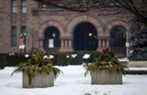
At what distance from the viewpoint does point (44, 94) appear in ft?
48.7

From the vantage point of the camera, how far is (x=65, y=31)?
50.7 m

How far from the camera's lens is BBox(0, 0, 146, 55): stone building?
50219 mm

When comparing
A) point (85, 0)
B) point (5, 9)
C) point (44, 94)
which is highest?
point (5, 9)

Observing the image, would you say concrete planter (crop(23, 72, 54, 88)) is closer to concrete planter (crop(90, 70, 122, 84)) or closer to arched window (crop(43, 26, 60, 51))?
concrete planter (crop(90, 70, 122, 84))

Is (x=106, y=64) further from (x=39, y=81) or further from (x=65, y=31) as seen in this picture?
(x=65, y=31)

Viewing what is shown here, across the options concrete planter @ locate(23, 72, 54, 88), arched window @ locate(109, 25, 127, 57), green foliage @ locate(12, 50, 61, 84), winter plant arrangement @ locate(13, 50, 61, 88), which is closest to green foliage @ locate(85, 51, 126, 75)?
green foliage @ locate(12, 50, 61, 84)

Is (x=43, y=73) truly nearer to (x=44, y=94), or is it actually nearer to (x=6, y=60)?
(x=44, y=94)

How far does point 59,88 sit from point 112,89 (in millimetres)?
1766

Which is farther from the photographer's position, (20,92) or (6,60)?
(6,60)

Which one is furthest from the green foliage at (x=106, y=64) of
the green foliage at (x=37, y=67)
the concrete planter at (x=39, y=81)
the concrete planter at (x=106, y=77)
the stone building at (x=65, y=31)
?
the stone building at (x=65, y=31)

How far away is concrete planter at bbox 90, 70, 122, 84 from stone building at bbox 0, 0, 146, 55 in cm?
3036

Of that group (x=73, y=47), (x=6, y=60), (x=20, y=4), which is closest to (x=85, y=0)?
(x=6, y=60)

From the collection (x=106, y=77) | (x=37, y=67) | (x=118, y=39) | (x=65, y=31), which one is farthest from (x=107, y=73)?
(x=118, y=39)

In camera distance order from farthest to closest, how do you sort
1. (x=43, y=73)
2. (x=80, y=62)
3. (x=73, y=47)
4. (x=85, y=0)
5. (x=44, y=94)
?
(x=73, y=47) → (x=80, y=62) → (x=43, y=73) → (x=44, y=94) → (x=85, y=0)
